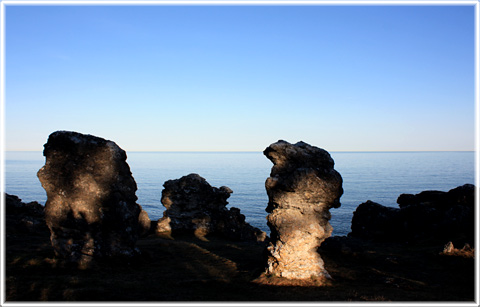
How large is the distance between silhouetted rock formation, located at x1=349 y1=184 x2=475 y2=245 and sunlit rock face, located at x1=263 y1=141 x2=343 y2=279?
12513mm

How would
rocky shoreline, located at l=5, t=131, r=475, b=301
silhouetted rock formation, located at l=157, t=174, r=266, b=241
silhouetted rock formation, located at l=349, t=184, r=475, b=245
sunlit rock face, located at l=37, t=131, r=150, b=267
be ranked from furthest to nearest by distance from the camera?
1. silhouetted rock formation, located at l=157, t=174, r=266, b=241
2. silhouetted rock formation, located at l=349, t=184, r=475, b=245
3. sunlit rock face, located at l=37, t=131, r=150, b=267
4. rocky shoreline, located at l=5, t=131, r=475, b=301

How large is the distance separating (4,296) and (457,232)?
27940mm

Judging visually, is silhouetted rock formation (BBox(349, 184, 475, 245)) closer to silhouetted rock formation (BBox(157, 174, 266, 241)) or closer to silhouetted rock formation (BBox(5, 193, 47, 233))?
silhouetted rock formation (BBox(157, 174, 266, 241))

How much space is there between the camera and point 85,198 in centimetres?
1900

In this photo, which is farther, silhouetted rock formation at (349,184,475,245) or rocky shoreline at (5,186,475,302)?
silhouetted rock formation at (349,184,475,245)

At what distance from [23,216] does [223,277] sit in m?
26.1

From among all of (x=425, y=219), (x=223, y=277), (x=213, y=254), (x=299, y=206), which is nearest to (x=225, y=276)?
(x=223, y=277)

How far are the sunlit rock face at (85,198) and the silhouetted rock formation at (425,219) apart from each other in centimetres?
2054

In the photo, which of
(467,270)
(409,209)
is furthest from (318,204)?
(409,209)

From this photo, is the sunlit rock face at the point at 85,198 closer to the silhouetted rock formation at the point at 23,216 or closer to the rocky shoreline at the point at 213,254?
the rocky shoreline at the point at 213,254

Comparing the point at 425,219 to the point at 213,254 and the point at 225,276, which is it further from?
the point at 225,276

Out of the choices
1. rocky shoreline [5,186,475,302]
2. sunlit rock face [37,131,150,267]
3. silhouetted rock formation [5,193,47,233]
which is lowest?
silhouetted rock formation [5,193,47,233]

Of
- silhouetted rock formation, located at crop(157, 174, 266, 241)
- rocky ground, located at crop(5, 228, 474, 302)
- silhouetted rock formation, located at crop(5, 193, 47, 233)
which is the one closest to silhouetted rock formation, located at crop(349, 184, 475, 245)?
rocky ground, located at crop(5, 228, 474, 302)

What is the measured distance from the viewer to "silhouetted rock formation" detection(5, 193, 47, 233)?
92.0 feet
